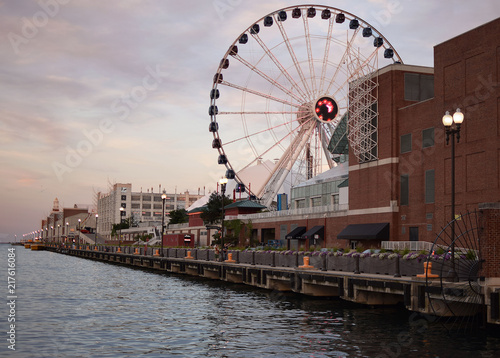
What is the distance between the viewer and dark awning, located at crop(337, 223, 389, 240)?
2409 inches

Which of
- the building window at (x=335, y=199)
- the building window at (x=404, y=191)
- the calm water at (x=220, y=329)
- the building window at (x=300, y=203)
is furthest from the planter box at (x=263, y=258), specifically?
the building window at (x=300, y=203)

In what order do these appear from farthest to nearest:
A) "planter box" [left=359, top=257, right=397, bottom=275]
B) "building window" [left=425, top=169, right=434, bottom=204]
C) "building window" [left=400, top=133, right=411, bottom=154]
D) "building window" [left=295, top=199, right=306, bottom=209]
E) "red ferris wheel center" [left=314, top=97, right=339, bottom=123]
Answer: "building window" [left=295, top=199, right=306, bottom=209], "red ferris wheel center" [left=314, top=97, right=339, bottom=123], "building window" [left=400, top=133, right=411, bottom=154], "building window" [left=425, top=169, right=434, bottom=204], "planter box" [left=359, top=257, right=397, bottom=275]

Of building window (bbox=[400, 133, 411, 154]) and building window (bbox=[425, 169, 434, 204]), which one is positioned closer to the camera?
building window (bbox=[425, 169, 434, 204])

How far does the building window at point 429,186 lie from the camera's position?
56188mm

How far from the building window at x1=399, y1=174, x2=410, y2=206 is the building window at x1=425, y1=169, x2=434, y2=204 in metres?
2.98

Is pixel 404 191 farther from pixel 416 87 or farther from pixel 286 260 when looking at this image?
pixel 286 260

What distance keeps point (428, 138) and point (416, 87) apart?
26.1ft

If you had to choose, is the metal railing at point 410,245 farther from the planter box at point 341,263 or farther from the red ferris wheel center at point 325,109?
the red ferris wheel center at point 325,109

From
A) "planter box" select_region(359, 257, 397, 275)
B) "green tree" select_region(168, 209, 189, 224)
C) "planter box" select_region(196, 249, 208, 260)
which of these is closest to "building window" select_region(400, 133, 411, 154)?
"planter box" select_region(196, 249, 208, 260)

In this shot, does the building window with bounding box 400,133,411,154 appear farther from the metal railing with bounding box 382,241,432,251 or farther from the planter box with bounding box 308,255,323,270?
the planter box with bounding box 308,255,323,270

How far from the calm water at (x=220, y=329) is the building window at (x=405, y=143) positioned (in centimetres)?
2436

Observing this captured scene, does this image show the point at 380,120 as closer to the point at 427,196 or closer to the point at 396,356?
the point at 427,196

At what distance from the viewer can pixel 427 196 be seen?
5684 centimetres

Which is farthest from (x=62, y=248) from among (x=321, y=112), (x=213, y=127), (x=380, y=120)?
(x=380, y=120)
